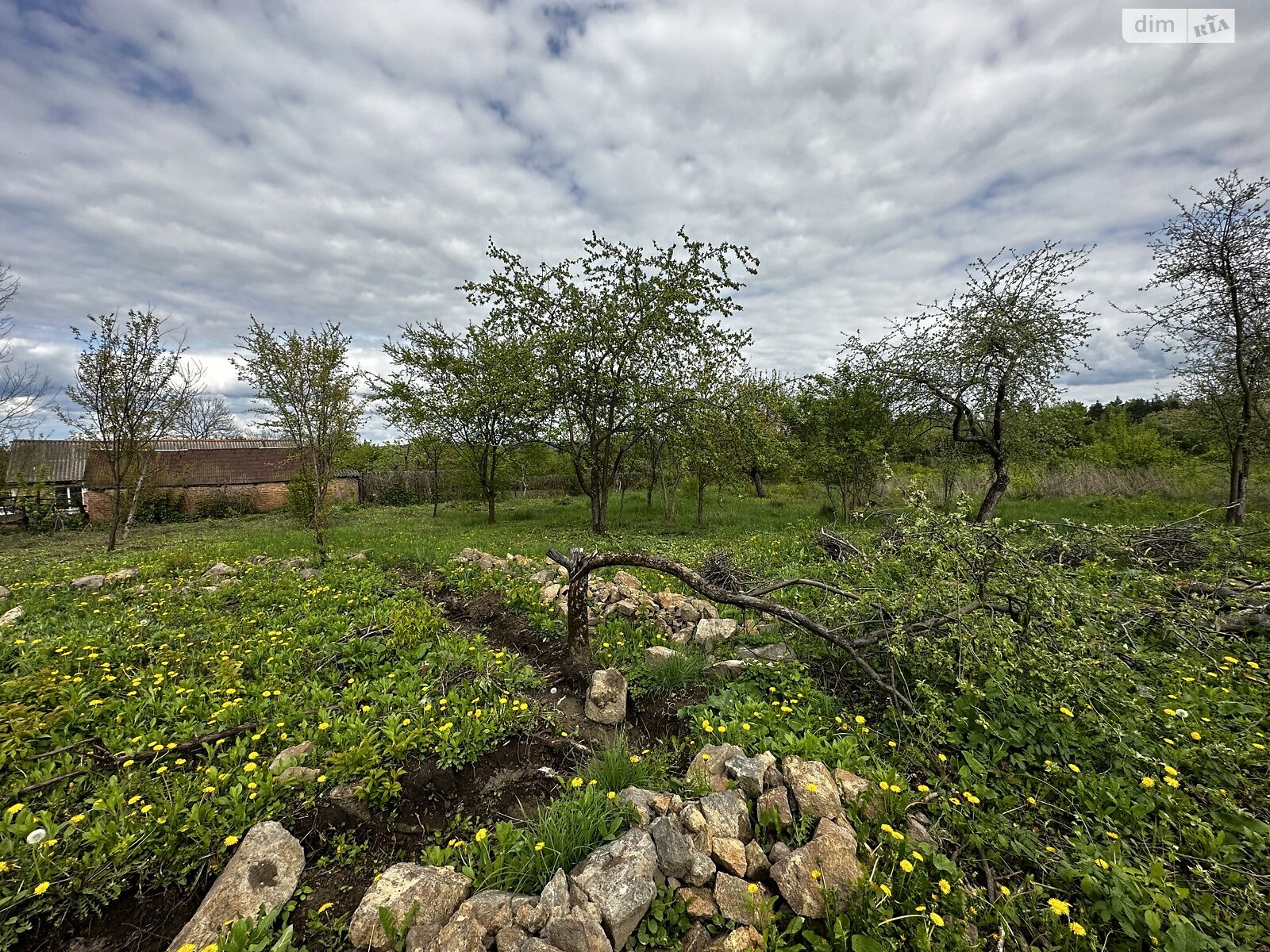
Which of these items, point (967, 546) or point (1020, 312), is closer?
point (967, 546)

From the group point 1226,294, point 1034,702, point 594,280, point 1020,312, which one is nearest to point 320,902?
point 1034,702

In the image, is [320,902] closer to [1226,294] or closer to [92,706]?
[92,706]


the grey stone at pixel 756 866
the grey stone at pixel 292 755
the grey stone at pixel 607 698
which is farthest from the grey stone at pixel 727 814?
the grey stone at pixel 292 755

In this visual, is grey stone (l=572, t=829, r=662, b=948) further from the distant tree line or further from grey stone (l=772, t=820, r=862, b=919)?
the distant tree line

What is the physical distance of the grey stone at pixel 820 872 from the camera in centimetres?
203

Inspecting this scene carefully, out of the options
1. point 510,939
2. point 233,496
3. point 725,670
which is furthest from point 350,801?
point 233,496

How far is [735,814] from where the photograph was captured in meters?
2.42

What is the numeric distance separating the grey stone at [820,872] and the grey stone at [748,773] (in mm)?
396

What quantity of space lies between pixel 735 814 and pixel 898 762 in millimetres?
1274

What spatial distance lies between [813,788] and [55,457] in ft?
127

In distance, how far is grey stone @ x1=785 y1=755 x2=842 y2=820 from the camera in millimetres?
2441

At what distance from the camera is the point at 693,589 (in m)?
4.13

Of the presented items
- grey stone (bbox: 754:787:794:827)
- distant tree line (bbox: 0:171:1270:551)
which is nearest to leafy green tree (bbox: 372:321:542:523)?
distant tree line (bbox: 0:171:1270:551)

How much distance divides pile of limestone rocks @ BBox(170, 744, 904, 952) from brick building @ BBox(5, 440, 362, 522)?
2180cm
